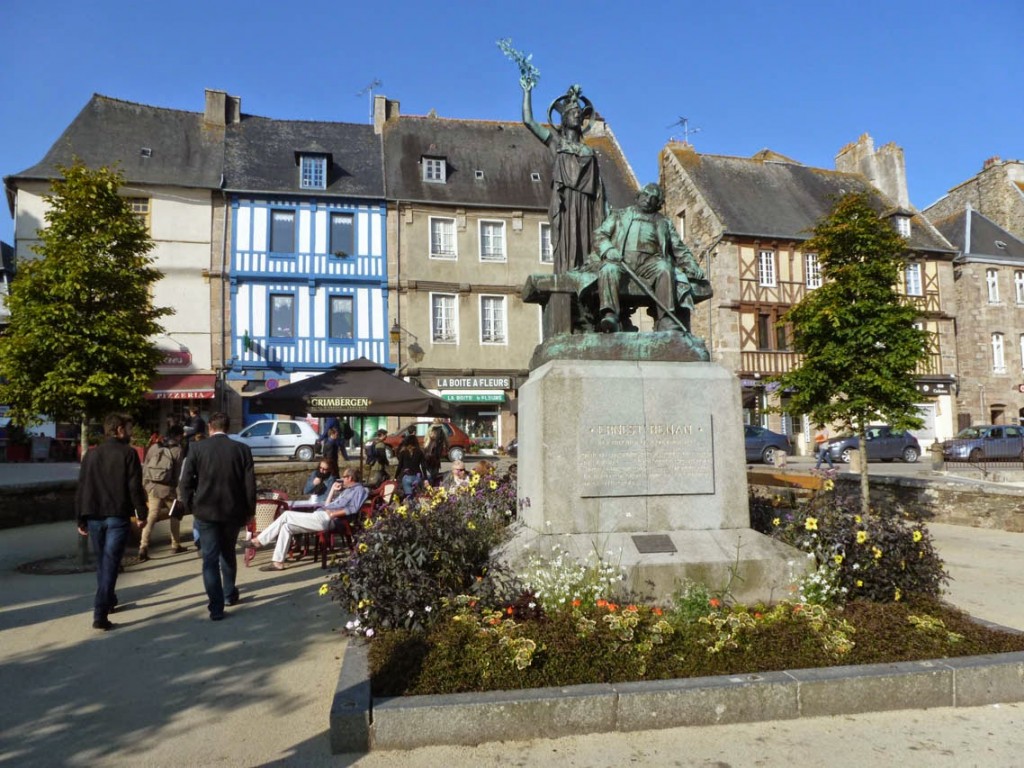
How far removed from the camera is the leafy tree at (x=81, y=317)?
12914 millimetres

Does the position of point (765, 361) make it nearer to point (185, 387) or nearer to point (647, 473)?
point (185, 387)

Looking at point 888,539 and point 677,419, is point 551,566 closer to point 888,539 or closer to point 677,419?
point 677,419

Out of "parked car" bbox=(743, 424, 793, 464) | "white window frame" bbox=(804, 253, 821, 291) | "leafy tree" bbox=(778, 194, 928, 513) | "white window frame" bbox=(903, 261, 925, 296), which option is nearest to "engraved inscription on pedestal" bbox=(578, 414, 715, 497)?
"leafy tree" bbox=(778, 194, 928, 513)

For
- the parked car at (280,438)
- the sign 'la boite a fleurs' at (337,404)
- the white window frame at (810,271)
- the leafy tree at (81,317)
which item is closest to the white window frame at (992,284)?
the white window frame at (810,271)

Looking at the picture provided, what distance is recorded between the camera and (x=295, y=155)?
25250 mm

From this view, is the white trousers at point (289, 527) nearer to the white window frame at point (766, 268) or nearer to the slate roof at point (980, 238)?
the white window frame at point (766, 268)

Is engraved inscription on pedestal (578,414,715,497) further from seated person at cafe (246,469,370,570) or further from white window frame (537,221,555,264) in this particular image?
white window frame (537,221,555,264)

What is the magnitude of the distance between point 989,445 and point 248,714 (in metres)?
26.3

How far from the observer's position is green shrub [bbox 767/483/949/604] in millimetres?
4711

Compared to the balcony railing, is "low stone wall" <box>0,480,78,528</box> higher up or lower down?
lower down

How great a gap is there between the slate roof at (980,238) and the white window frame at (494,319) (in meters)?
21.3

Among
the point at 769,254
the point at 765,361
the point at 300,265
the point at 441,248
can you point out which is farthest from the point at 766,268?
the point at 300,265

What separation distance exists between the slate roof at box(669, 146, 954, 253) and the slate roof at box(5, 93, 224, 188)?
18.6 metres

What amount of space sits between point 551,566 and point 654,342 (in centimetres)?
190
